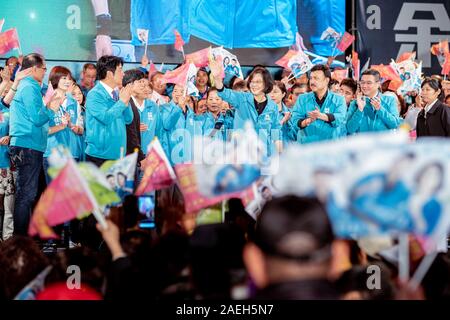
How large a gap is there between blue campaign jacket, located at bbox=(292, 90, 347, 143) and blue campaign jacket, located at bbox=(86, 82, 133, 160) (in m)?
1.66

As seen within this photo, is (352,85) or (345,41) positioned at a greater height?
(345,41)

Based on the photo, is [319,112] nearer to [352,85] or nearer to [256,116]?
[256,116]

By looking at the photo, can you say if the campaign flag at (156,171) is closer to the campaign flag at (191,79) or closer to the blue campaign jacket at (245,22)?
Result: the campaign flag at (191,79)

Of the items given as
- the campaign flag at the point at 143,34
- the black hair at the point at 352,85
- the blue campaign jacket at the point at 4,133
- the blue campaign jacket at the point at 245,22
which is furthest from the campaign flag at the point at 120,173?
the blue campaign jacket at the point at 245,22

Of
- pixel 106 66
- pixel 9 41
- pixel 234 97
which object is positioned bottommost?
pixel 234 97

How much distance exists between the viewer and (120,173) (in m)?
3.16

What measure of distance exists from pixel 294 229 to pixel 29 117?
3664 millimetres

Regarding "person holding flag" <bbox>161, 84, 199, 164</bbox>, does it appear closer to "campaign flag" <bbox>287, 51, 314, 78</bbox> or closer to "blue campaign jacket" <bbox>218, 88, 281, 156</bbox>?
"blue campaign jacket" <bbox>218, 88, 281, 156</bbox>

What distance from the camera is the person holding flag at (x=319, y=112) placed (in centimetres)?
578

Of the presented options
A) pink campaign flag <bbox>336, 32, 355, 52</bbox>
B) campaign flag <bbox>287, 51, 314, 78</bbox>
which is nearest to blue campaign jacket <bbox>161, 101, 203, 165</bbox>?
campaign flag <bbox>287, 51, 314, 78</bbox>

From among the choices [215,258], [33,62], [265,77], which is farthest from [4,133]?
[215,258]

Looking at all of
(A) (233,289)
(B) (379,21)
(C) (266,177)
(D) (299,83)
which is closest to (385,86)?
(D) (299,83)

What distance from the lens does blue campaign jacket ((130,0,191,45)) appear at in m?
8.10

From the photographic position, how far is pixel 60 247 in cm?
532
